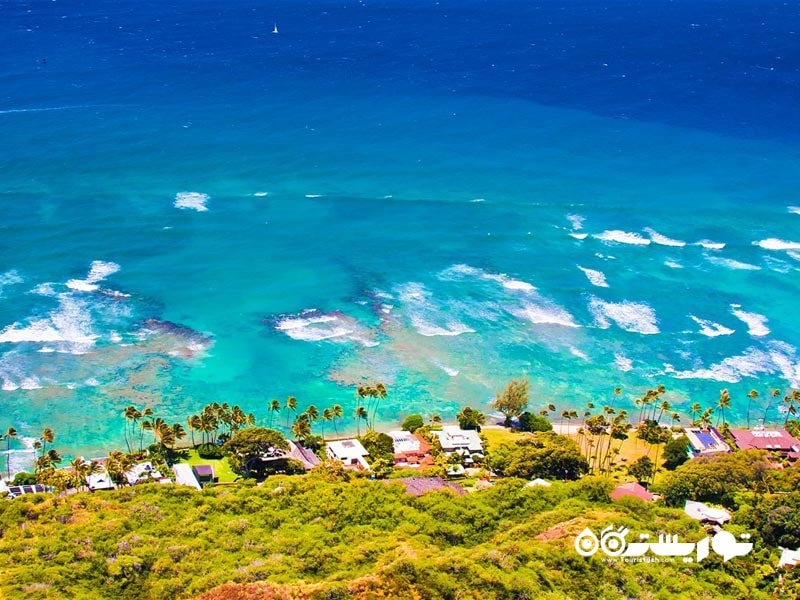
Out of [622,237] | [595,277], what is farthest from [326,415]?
[622,237]

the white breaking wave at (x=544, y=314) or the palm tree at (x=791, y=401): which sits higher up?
the white breaking wave at (x=544, y=314)

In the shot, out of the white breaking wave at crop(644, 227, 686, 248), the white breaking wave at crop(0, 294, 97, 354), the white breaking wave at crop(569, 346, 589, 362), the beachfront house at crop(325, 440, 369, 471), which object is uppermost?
the white breaking wave at crop(644, 227, 686, 248)

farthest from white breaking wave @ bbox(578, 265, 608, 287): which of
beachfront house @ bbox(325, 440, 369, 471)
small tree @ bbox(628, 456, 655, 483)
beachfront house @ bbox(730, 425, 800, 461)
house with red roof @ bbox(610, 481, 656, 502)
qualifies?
beachfront house @ bbox(325, 440, 369, 471)

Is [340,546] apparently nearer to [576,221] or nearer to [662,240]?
[576,221]

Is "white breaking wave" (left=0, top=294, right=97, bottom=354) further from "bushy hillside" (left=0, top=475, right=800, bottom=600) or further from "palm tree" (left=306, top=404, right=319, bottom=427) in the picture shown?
"bushy hillside" (left=0, top=475, right=800, bottom=600)

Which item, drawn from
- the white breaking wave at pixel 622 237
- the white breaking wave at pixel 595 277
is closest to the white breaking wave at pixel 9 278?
the white breaking wave at pixel 595 277

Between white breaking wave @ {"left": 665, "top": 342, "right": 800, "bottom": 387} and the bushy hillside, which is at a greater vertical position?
the bushy hillside

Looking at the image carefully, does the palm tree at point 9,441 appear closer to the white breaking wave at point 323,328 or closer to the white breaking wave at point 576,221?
the white breaking wave at point 323,328

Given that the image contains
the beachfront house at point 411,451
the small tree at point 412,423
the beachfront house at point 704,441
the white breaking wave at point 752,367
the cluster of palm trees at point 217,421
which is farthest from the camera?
the white breaking wave at point 752,367
